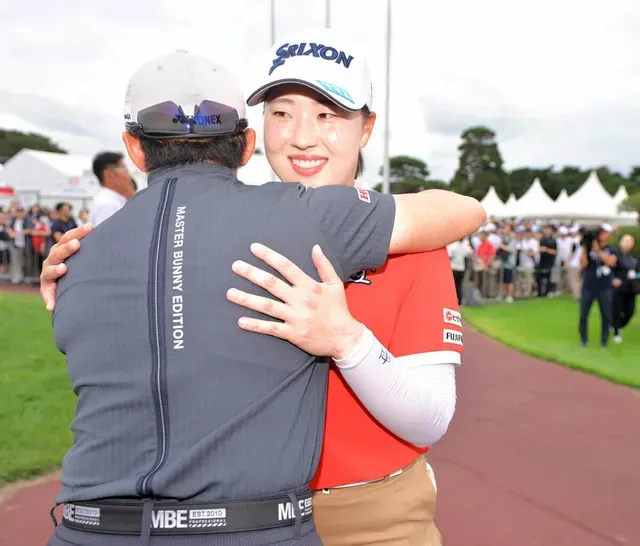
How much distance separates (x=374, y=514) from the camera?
66.5 inches

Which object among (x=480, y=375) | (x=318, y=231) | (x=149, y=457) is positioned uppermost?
(x=318, y=231)

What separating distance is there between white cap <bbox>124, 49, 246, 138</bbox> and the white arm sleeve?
62 cm

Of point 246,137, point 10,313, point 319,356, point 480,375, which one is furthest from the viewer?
point 10,313

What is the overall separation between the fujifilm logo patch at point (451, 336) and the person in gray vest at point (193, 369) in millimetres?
298

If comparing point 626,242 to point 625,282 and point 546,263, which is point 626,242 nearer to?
point 625,282

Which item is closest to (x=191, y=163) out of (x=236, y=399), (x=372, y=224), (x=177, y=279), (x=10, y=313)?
(x=177, y=279)

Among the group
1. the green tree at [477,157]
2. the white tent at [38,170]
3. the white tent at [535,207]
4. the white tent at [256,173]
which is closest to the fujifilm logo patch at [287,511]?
the white tent at [256,173]

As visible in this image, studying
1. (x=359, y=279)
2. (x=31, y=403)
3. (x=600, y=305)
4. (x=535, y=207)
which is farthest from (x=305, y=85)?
(x=535, y=207)

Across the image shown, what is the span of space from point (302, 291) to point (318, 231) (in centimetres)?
13

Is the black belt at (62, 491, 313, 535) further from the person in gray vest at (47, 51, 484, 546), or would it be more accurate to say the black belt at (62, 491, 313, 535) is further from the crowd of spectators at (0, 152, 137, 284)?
the crowd of spectators at (0, 152, 137, 284)

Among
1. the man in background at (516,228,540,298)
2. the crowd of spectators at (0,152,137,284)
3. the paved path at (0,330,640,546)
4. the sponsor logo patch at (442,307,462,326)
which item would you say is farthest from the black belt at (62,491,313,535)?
the man in background at (516,228,540,298)

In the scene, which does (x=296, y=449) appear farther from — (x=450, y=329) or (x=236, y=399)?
(x=450, y=329)

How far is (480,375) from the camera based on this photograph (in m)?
8.69

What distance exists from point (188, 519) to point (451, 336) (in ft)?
2.59
